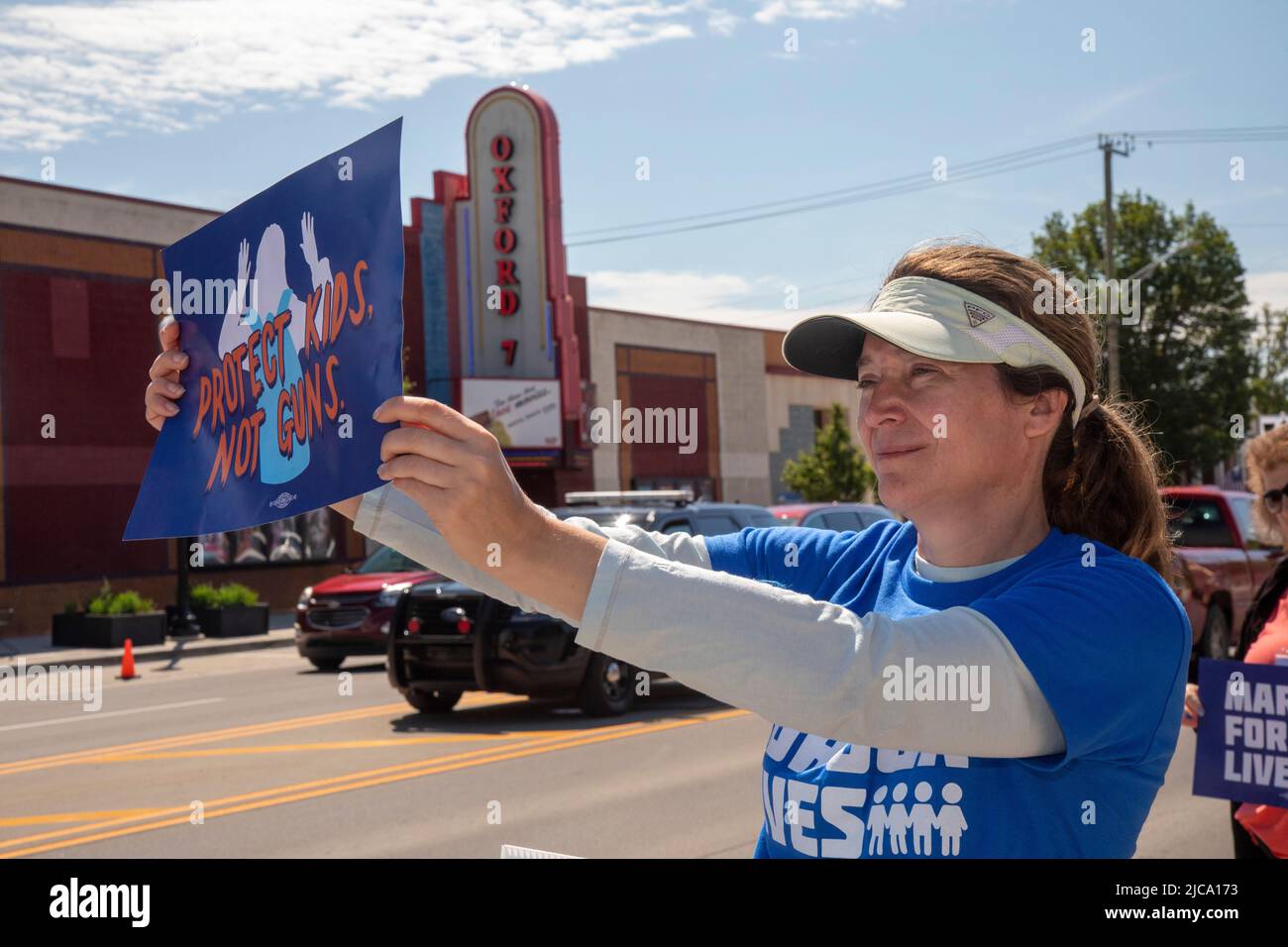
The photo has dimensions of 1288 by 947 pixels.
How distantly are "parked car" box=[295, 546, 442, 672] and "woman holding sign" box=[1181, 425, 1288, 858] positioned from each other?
1285 cm

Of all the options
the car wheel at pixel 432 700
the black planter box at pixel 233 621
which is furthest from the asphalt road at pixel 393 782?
the black planter box at pixel 233 621

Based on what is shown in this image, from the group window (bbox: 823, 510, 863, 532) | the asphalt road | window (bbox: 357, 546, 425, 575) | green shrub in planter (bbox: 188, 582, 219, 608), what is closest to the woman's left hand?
the asphalt road

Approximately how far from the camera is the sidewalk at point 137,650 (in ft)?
67.6

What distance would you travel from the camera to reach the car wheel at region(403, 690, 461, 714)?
12633 mm

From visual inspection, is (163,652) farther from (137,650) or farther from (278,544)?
(278,544)

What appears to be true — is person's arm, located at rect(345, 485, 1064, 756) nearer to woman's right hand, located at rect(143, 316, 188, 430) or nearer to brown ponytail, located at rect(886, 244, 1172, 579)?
brown ponytail, located at rect(886, 244, 1172, 579)

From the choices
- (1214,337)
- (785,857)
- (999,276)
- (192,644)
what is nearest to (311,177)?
(999,276)

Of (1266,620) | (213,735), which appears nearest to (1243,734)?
(1266,620)

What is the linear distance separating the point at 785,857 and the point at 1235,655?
9.61 ft

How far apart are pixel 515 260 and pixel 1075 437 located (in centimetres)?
3093

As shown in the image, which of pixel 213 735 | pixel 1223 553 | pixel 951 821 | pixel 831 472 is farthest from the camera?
pixel 831 472

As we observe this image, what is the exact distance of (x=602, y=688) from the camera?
12.1m

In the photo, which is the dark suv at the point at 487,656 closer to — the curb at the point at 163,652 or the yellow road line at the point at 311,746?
the yellow road line at the point at 311,746
